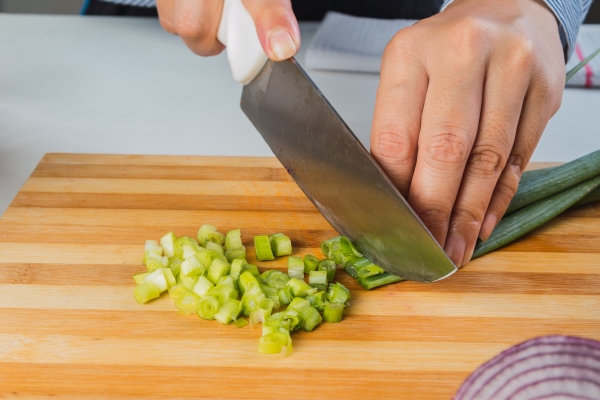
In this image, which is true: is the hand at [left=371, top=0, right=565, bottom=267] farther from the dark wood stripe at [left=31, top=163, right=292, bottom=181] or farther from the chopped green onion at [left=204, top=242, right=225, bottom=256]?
the dark wood stripe at [left=31, top=163, right=292, bottom=181]

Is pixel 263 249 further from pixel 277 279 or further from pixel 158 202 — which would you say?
pixel 158 202

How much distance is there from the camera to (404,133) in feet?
4.85

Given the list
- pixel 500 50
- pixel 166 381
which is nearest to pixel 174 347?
pixel 166 381

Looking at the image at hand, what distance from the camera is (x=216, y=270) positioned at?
1.55 meters

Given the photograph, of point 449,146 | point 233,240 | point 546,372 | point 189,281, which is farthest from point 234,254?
point 546,372

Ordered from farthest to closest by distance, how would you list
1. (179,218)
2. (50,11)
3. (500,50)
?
1. (50,11)
2. (179,218)
3. (500,50)

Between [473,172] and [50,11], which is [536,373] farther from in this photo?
[50,11]

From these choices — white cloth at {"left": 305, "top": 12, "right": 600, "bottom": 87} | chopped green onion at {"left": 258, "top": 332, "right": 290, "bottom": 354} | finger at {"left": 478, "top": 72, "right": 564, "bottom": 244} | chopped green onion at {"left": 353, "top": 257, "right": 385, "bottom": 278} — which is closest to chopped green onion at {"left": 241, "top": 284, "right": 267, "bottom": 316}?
chopped green onion at {"left": 258, "top": 332, "right": 290, "bottom": 354}

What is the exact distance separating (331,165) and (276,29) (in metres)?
0.32

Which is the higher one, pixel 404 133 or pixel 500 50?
pixel 500 50

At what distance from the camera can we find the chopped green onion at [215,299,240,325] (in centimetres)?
143

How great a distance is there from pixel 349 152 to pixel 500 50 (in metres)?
0.40

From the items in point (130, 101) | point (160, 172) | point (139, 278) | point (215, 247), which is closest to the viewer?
point (139, 278)

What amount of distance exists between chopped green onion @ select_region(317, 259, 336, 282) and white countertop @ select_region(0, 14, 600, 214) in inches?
27.6
